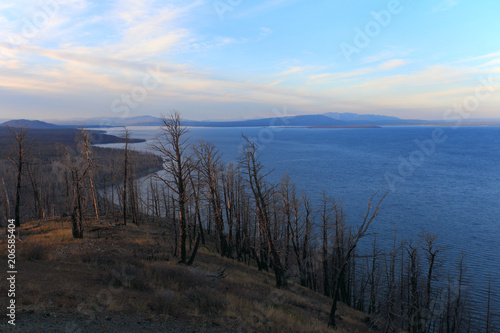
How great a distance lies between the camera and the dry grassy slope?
9758 mm

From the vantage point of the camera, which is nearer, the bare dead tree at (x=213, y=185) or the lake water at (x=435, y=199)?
the bare dead tree at (x=213, y=185)

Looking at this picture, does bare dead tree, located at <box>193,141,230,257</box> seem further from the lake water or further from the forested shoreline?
the lake water

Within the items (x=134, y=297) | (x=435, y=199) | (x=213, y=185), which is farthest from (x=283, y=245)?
(x=435, y=199)

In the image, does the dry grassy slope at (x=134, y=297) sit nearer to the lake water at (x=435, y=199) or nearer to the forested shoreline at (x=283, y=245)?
the forested shoreline at (x=283, y=245)

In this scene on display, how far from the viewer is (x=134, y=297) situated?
11805 mm

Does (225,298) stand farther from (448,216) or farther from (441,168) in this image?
(441,168)

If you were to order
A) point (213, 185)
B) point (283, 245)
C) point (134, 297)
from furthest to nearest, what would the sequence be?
point (213, 185) → point (283, 245) → point (134, 297)

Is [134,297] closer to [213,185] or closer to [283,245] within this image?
[213,185]

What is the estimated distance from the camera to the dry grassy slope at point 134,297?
9758mm

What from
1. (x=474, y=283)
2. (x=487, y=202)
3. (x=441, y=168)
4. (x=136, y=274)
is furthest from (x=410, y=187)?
(x=136, y=274)

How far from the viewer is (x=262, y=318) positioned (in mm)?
11969

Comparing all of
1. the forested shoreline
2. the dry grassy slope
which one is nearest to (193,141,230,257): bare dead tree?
the forested shoreline

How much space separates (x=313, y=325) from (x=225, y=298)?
4031 mm

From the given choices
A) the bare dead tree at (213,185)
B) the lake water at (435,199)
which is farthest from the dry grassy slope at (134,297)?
the lake water at (435,199)
